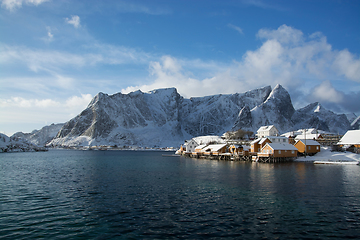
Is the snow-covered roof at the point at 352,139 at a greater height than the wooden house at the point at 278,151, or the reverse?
the snow-covered roof at the point at 352,139

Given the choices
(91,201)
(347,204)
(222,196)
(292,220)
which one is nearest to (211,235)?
(292,220)

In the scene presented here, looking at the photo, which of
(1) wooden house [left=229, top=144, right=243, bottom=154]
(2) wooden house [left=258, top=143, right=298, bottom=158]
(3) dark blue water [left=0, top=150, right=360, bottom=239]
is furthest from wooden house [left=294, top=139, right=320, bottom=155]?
(3) dark blue water [left=0, top=150, right=360, bottom=239]

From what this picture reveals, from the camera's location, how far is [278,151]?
75750 millimetres

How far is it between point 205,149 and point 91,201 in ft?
284

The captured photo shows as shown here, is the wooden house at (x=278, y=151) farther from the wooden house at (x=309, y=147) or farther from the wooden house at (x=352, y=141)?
the wooden house at (x=352, y=141)

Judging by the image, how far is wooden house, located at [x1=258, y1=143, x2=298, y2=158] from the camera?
75.1m

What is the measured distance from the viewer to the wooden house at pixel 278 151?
7508 cm

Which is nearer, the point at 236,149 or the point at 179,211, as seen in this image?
the point at 179,211

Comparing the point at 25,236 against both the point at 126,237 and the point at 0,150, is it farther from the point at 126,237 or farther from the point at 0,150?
the point at 0,150

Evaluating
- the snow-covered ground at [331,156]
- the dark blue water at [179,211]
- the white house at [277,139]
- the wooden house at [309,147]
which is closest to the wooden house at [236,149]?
the white house at [277,139]

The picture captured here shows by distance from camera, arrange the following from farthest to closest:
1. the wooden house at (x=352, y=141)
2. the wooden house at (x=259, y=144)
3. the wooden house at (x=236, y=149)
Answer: the wooden house at (x=236, y=149)
the wooden house at (x=259, y=144)
the wooden house at (x=352, y=141)

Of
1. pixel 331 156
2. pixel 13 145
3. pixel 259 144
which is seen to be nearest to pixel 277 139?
pixel 259 144

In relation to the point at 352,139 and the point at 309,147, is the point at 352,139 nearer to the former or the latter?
the point at 352,139

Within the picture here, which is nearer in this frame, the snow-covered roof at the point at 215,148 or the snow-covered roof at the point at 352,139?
the snow-covered roof at the point at 352,139
